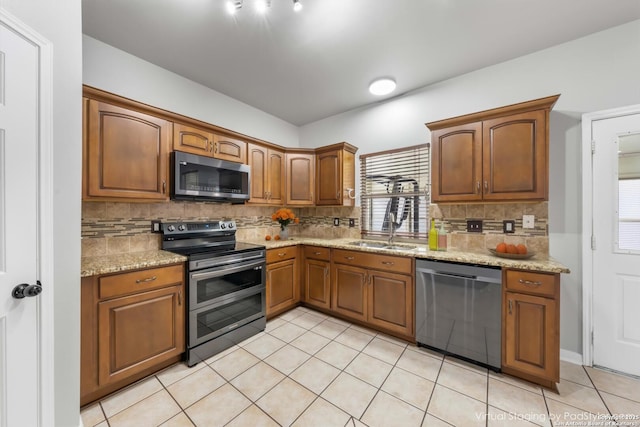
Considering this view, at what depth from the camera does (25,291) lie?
3.52 ft

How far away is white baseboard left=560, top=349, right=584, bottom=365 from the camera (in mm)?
2000

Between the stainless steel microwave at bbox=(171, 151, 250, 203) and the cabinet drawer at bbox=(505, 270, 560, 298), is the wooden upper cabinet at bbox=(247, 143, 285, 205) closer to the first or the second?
the stainless steel microwave at bbox=(171, 151, 250, 203)

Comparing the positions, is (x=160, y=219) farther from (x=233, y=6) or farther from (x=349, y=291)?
(x=349, y=291)

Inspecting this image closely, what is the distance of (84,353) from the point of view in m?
1.50

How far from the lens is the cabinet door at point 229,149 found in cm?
255

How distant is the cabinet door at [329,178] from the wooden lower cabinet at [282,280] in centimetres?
82

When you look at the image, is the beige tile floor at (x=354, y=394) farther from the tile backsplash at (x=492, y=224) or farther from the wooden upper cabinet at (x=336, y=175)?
the wooden upper cabinet at (x=336, y=175)

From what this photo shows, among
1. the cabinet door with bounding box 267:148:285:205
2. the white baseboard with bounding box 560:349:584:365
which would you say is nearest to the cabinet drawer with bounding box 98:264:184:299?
the cabinet door with bounding box 267:148:285:205

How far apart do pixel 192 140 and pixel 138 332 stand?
66.9 inches

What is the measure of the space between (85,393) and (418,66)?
12.1 feet

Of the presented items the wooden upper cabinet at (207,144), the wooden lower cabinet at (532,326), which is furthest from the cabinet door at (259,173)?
the wooden lower cabinet at (532,326)

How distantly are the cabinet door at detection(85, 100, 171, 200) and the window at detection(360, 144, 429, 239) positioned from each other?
2.34 meters

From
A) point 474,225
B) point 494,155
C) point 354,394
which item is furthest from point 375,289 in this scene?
point 494,155

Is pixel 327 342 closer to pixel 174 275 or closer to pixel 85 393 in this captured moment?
pixel 174 275
